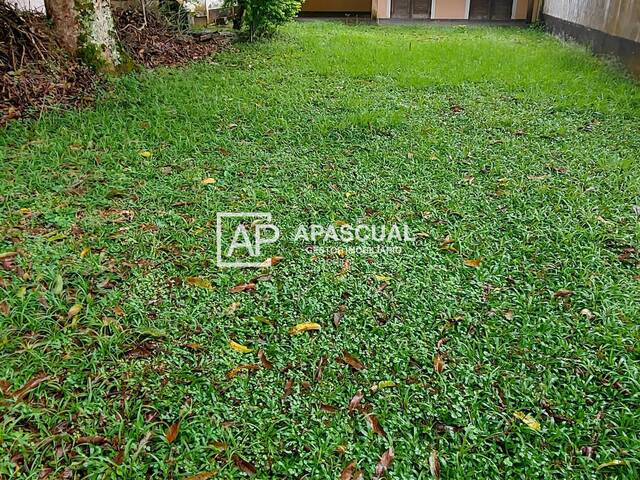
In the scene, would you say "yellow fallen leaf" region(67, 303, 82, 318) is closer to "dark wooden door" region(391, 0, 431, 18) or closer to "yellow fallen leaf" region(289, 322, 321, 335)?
"yellow fallen leaf" region(289, 322, 321, 335)

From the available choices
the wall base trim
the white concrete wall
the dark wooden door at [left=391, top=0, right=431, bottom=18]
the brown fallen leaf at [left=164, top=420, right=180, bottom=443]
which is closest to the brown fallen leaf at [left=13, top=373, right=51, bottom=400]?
the brown fallen leaf at [left=164, top=420, right=180, bottom=443]

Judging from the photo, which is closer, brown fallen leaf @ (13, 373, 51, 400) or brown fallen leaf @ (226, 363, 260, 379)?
brown fallen leaf @ (13, 373, 51, 400)

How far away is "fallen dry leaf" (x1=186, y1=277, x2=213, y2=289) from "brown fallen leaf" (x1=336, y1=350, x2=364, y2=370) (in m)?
0.74

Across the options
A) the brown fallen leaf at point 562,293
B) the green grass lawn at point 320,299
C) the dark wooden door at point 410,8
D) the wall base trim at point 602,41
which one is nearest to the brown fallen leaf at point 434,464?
the green grass lawn at point 320,299

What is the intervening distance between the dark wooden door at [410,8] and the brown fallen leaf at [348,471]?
1125 centimetres

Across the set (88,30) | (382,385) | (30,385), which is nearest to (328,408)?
(382,385)

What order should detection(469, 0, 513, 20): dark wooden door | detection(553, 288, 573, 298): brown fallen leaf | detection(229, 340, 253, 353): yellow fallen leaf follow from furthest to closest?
detection(469, 0, 513, 20): dark wooden door, detection(553, 288, 573, 298): brown fallen leaf, detection(229, 340, 253, 353): yellow fallen leaf

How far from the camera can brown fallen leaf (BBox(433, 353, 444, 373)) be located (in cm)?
188

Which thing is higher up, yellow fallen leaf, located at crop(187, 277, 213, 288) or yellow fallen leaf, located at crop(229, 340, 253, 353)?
yellow fallen leaf, located at crop(187, 277, 213, 288)

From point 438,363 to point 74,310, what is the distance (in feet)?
4.99

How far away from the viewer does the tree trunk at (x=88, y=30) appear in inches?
196

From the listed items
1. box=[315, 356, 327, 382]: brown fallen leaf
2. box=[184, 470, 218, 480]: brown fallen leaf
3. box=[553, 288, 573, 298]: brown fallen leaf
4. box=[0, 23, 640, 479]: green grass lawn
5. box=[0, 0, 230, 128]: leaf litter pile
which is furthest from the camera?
box=[0, 0, 230, 128]: leaf litter pile

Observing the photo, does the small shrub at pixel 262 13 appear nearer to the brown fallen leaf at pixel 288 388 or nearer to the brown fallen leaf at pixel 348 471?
the brown fallen leaf at pixel 288 388

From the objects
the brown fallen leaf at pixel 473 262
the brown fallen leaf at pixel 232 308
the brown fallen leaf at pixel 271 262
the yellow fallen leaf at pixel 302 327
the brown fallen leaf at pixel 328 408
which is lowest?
the brown fallen leaf at pixel 328 408
